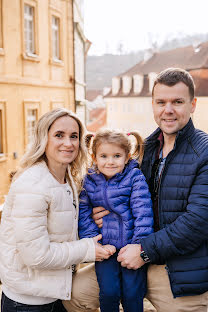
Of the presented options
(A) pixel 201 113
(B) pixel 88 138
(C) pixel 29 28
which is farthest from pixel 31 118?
(A) pixel 201 113

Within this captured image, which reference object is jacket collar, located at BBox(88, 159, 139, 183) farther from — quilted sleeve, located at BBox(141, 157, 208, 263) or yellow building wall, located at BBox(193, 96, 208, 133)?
yellow building wall, located at BBox(193, 96, 208, 133)

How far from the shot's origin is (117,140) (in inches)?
66.6

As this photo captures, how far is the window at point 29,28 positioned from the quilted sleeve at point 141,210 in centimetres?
644

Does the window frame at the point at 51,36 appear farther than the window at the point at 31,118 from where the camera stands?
Yes

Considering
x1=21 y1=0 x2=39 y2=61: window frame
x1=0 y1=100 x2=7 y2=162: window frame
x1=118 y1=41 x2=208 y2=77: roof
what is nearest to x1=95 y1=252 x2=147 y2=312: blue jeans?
x1=0 y1=100 x2=7 y2=162: window frame

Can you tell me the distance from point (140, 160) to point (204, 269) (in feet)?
1.81

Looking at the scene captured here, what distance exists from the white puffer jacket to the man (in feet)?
0.61

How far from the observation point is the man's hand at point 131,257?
1560 millimetres

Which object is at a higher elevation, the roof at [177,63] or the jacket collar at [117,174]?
the roof at [177,63]

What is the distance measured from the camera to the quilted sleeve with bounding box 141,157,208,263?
1520 mm

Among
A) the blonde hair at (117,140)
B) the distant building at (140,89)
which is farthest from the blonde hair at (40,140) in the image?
the distant building at (140,89)

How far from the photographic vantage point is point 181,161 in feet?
5.24

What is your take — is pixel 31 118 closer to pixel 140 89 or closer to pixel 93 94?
pixel 140 89

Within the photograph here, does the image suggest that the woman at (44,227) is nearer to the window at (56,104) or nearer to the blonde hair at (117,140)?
the blonde hair at (117,140)
